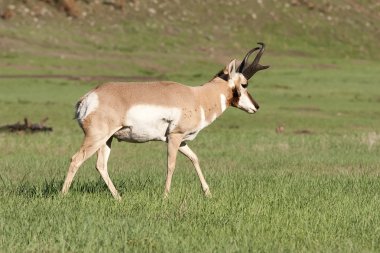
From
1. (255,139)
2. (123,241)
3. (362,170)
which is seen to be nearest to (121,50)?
(255,139)

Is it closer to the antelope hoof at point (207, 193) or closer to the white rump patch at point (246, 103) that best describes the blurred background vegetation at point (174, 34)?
the white rump patch at point (246, 103)

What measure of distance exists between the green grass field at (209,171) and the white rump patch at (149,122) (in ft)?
2.02

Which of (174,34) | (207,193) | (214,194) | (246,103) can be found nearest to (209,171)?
(246,103)

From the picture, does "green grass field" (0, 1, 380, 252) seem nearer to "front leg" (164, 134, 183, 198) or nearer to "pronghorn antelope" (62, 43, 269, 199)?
"front leg" (164, 134, 183, 198)

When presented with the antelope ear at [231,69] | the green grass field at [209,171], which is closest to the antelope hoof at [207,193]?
the green grass field at [209,171]

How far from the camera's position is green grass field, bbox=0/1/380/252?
847cm

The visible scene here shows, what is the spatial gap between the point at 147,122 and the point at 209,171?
177 inches

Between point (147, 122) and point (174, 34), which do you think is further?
point (174, 34)

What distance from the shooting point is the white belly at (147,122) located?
35.1 feet

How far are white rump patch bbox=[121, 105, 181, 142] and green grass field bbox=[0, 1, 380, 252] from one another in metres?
0.61

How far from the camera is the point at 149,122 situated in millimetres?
10766

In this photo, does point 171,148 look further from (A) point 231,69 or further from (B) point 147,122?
(A) point 231,69

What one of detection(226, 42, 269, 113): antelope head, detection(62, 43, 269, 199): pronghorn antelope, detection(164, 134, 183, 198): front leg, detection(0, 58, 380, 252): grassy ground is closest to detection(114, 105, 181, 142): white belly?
detection(62, 43, 269, 199): pronghorn antelope

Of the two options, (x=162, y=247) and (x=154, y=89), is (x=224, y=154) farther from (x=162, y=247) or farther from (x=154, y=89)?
(x=162, y=247)
